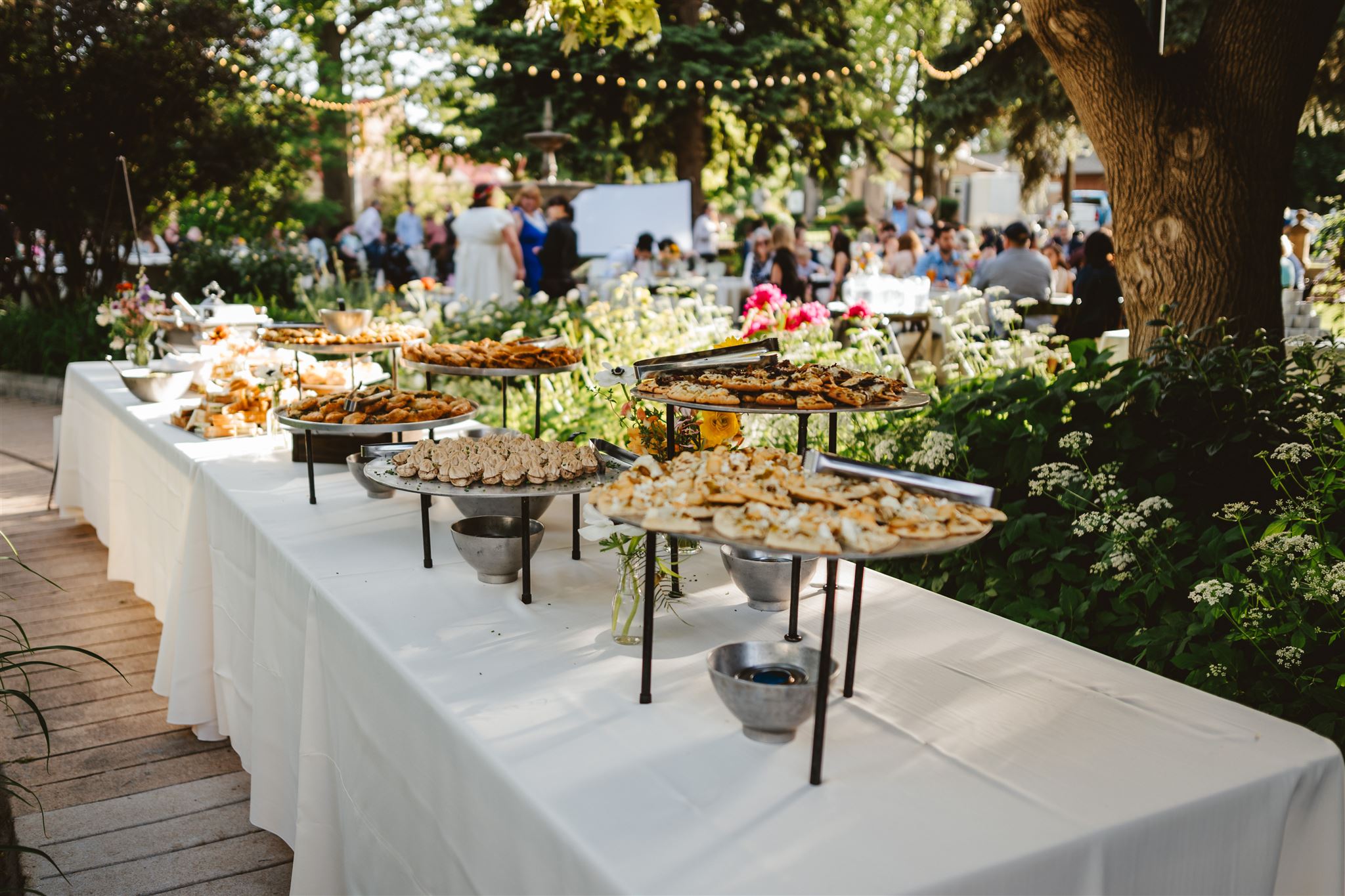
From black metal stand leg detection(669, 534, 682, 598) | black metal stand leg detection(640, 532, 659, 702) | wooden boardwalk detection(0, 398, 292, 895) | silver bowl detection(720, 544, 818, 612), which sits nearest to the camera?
black metal stand leg detection(640, 532, 659, 702)

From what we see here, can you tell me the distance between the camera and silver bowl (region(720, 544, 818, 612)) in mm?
2061

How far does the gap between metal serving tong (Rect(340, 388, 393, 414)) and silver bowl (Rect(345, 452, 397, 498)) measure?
0.14 metres

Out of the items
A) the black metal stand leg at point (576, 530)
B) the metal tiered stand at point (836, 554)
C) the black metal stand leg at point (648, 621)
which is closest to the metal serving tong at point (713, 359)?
the black metal stand leg at point (576, 530)

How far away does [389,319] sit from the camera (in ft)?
22.5

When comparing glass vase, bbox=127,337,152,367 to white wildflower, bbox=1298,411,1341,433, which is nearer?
white wildflower, bbox=1298,411,1341,433

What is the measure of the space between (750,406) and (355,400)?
1402 millimetres

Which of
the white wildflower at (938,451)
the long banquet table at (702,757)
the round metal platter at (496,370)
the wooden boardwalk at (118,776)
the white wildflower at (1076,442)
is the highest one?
the round metal platter at (496,370)

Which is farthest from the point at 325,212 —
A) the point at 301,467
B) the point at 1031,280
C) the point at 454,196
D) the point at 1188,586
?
the point at 1188,586

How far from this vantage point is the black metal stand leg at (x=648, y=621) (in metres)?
1.61

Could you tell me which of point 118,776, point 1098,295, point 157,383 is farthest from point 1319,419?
point 1098,295

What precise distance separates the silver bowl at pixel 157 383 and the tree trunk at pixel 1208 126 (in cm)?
351

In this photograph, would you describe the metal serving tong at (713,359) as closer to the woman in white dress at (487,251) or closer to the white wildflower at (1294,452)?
the white wildflower at (1294,452)

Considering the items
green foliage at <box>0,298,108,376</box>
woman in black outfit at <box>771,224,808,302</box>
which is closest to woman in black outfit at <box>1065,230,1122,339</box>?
woman in black outfit at <box>771,224,808,302</box>

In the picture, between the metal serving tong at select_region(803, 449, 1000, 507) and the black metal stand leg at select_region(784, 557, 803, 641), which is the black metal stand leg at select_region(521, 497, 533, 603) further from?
the metal serving tong at select_region(803, 449, 1000, 507)
